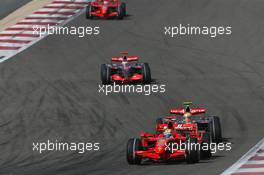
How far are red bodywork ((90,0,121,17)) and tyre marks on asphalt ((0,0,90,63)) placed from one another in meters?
1.33

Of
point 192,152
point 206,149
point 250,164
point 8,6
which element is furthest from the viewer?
point 8,6

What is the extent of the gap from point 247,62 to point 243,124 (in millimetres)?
10588

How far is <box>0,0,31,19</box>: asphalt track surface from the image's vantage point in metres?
50.8

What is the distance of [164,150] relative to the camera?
26.5 m

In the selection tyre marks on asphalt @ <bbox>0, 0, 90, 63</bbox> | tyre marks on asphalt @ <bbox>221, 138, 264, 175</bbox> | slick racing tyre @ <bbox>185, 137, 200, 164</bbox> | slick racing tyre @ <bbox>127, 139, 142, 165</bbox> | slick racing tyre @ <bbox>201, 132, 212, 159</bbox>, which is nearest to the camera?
tyre marks on asphalt @ <bbox>221, 138, 264, 175</bbox>

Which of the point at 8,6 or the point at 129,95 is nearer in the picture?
the point at 129,95

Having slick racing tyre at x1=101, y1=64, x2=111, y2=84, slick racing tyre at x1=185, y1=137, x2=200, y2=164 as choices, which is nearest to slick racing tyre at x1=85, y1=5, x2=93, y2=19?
slick racing tyre at x1=101, y1=64, x2=111, y2=84

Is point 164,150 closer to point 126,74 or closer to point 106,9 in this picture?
point 126,74

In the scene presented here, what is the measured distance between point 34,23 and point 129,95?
42.8 feet

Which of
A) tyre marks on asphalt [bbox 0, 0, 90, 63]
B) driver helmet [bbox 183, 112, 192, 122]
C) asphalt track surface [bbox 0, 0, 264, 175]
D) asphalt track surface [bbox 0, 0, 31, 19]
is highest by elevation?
asphalt track surface [bbox 0, 0, 31, 19]

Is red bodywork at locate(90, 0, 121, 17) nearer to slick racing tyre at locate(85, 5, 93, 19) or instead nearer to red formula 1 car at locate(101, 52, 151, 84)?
slick racing tyre at locate(85, 5, 93, 19)

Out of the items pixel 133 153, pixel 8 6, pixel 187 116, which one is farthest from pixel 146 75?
pixel 8 6

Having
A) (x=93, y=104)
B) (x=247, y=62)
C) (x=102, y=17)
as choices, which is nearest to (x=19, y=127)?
(x=93, y=104)

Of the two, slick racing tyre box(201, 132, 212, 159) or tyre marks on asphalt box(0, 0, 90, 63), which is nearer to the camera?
slick racing tyre box(201, 132, 212, 159)
